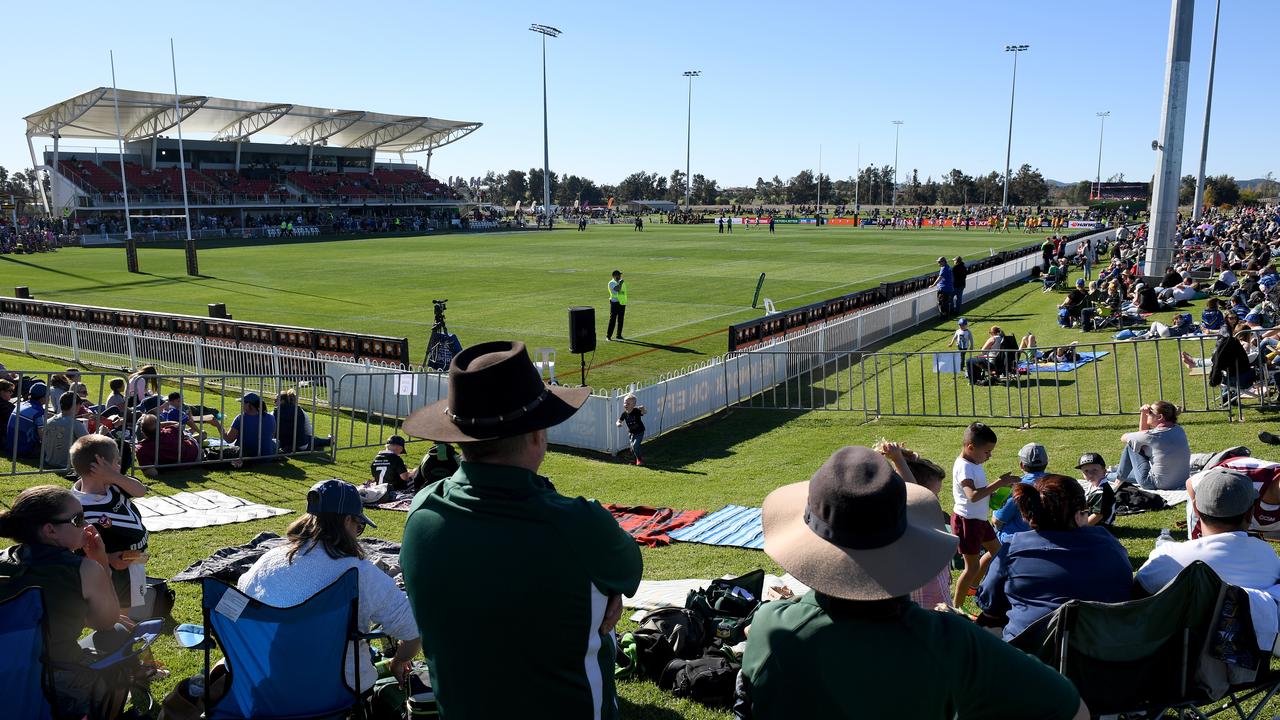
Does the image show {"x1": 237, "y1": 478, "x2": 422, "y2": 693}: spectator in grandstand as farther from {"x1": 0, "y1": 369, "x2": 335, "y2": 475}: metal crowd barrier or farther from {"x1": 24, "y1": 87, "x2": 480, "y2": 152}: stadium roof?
{"x1": 24, "y1": 87, "x2": 480, "y2": 152}: stadium roof

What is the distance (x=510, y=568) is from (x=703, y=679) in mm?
2724

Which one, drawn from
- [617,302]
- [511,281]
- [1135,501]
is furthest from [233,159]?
[1135,501]

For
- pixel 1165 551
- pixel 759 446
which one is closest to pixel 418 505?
pixel 1165 551

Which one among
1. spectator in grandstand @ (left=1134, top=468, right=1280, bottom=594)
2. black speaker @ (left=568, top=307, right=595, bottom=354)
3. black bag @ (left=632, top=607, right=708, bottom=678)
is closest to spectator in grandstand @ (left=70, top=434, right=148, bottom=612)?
black bag @ (left=632, top=607, right=708, bottom=678)

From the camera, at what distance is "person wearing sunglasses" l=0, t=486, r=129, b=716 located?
155 inches

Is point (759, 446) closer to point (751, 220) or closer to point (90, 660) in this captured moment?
point (90, 660)

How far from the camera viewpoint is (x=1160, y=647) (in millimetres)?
3953

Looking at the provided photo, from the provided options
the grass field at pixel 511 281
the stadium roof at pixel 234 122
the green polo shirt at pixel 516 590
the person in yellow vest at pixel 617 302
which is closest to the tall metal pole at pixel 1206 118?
the grass field at pixel 511 281

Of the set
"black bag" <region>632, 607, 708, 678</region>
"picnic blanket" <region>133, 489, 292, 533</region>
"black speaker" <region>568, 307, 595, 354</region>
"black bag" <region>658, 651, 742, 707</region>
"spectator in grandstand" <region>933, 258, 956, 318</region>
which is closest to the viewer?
"black bag" <region>658, 651, 742, 707</region>

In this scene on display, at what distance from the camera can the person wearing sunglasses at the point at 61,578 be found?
12.9ft

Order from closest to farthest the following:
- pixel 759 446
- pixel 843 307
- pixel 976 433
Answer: pixel 976 433 < pixel 759 446 < pixel 843 307

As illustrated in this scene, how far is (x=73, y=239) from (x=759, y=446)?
62030 millimetres

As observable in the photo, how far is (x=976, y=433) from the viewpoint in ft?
21.2

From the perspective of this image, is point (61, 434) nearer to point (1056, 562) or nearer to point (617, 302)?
point (1056, 562)
